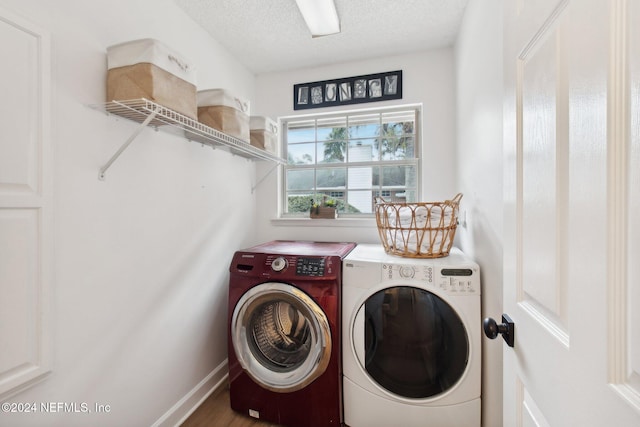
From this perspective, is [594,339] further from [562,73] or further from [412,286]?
[412,286]

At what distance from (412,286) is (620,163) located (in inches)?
47.3

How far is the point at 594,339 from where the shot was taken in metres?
0.43

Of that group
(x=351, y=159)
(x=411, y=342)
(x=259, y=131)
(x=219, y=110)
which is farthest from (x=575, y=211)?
(x=351, y=159)

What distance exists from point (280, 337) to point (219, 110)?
1467 mm

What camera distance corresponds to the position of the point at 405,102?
226cm

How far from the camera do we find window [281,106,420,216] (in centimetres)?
240

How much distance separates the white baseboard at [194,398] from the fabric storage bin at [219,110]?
1607mm

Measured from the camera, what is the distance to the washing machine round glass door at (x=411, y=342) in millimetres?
1445

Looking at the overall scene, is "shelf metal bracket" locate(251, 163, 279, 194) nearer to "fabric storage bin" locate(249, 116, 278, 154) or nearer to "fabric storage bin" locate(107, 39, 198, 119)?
"fabric storage bin" locate(249, 116, 278, 154)

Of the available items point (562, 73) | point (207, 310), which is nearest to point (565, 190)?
point (562, 73)

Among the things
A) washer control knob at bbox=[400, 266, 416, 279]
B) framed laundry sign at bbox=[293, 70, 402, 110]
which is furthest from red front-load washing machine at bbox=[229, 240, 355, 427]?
framed laundry sign at bbox=[293, 70, 402, 110]

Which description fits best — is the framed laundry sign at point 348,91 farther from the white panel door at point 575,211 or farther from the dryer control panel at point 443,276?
the white panel door at point 575,211

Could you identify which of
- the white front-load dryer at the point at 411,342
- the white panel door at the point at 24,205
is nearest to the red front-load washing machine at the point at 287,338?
the white front-load dryer at the point at 411,342

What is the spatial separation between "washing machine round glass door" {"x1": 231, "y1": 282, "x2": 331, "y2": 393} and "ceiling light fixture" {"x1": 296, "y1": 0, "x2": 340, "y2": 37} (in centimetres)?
160
